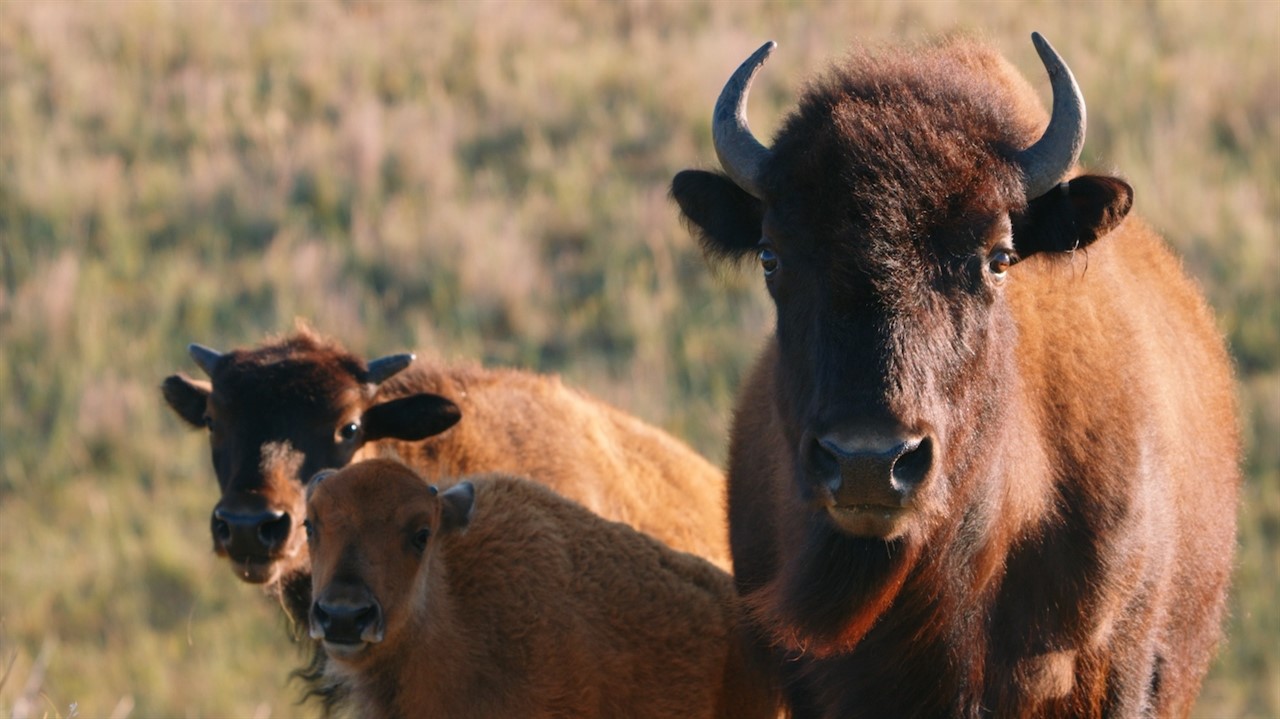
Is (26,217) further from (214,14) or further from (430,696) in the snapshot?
(430,696)

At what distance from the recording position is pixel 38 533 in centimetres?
1593

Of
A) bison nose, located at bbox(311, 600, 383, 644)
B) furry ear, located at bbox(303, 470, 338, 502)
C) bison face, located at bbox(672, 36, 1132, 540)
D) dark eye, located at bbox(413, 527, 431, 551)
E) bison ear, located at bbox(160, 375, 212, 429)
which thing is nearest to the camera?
bison face, located at bbox(672, 36, 1132, 540)

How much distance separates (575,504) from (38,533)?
34.1 feet

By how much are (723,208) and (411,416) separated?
8.44 feet

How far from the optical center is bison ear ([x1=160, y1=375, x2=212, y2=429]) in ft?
27.3

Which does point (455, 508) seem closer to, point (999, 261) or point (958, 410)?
point (958, 410)

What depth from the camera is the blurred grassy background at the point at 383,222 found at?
15.6 metres

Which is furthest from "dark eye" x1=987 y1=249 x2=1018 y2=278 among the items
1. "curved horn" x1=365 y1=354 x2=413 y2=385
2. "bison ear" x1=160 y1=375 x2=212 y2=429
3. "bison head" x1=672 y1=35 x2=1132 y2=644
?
"bison ear" x1=160 y1=375 x2=212 y2=429

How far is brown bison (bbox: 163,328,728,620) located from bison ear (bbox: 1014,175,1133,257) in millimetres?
3142

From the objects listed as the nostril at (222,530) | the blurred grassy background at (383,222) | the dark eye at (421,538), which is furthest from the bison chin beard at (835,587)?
the blurred grassy background at (383,222)

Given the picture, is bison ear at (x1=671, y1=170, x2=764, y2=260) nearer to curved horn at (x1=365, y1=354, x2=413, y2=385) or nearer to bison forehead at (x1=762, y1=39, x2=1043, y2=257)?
bison forehead at (x1=762, y1=39, x2=1043, y2=257)

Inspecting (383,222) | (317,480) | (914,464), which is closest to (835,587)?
(914,464)

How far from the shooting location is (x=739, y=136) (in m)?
5.54

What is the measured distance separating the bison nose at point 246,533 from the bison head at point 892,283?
8.18 feet
